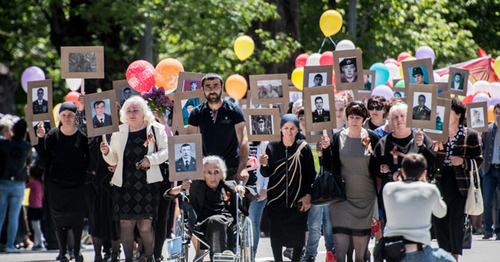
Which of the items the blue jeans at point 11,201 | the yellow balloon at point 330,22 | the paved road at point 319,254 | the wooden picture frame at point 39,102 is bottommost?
the paved road at point 319,254

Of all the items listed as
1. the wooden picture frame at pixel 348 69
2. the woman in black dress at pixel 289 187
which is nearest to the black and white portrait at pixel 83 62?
the woman in black dress at pixel 289 187

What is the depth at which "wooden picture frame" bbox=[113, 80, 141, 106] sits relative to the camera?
12.1m

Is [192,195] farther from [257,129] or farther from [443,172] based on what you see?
[443,172]

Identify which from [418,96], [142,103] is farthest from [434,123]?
[142,103]

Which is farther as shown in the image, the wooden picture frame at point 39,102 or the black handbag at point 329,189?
the wooden picture frame at point 39,102

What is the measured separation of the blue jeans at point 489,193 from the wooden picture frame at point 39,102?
7.13 meters

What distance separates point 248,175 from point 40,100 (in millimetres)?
3625

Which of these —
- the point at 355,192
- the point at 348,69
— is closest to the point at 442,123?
the point at 355,192

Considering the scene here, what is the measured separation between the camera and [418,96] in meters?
9.23

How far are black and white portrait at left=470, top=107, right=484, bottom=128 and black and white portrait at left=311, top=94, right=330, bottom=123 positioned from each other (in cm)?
303

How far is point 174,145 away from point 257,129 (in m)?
1.29

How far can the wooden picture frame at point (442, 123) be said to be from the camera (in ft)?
30.8

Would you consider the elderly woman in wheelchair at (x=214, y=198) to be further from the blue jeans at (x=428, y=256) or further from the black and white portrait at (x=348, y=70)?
the black and white portrait at (x=348, y=70)

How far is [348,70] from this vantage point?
11055mm
